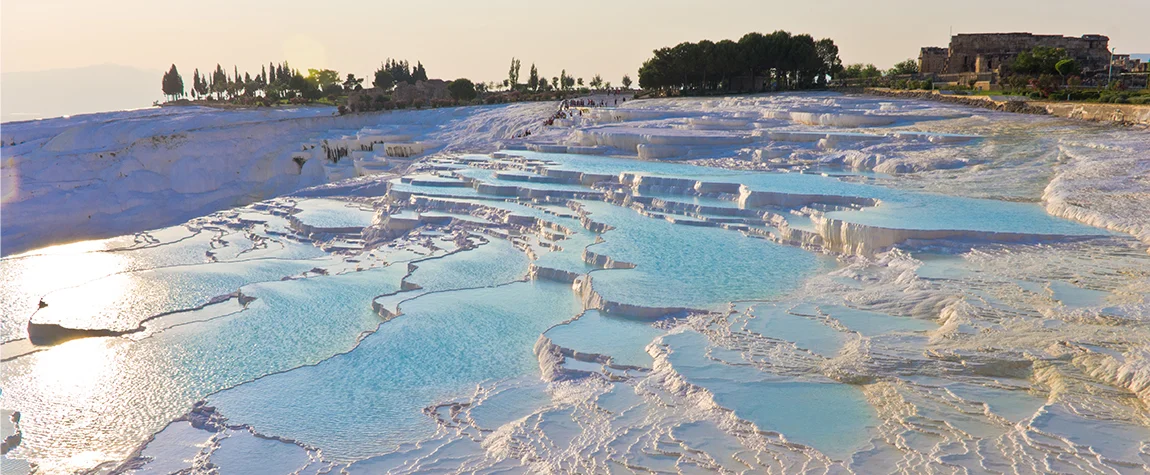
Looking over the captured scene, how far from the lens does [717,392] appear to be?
21.2ft

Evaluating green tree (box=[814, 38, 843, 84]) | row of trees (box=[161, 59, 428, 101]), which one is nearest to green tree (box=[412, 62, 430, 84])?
row of trees (box=[161, 59, 428, 101])

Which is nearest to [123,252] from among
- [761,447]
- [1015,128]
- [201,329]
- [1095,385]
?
[201,329]

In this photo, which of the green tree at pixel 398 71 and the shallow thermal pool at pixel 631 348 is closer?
the shallow thermal pool at pixel 631 348

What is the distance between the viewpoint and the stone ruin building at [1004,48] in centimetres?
3744

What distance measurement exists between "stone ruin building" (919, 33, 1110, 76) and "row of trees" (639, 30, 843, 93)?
6079mm

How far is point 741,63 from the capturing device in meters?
40.8

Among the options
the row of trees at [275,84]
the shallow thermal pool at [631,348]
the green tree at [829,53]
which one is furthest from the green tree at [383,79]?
the shallow thermal pool at [631,348]

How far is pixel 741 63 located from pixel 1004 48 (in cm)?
1254

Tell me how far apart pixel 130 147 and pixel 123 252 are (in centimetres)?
1469

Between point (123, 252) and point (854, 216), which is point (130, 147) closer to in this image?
point (123, 252)

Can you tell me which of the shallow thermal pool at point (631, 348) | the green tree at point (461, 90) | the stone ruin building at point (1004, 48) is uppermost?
the stone ruin building at point (1004, 48)

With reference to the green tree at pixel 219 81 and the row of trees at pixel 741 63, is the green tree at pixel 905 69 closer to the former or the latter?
the row of trees at pixel 741 63

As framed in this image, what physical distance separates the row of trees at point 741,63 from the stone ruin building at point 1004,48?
19.9 feet

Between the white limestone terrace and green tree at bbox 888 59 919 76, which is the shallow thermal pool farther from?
green tree at bbox 888 59 919 76
